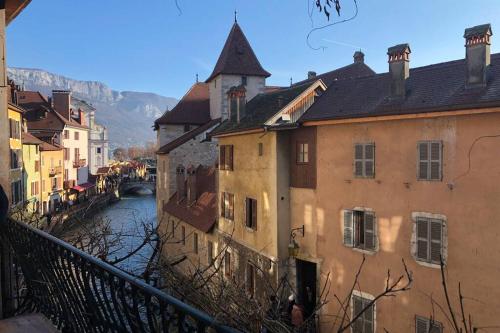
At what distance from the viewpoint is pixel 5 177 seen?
15.7ft

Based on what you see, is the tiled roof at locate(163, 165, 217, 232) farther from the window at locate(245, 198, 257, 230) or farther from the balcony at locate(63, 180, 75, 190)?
the balcony at locate(63, 180, 75, 190)

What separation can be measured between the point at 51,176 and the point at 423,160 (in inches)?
1598

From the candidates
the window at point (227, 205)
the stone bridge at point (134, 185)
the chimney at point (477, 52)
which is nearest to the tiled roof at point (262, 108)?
the window at point (227, 205)

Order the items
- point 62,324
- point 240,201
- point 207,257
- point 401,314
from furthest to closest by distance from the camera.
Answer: point 207,257 → point 240,201 → point 401,314 → point 62,324

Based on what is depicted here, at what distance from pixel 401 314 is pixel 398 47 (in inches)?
335

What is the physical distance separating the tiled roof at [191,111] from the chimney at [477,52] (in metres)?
27.3

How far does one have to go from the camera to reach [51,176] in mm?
44219

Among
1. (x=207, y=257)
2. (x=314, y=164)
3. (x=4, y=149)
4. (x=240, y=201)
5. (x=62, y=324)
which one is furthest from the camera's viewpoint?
(x=207, y=257)

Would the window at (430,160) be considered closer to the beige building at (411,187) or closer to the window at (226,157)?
the beige building at (411,187)

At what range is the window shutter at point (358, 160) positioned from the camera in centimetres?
1424

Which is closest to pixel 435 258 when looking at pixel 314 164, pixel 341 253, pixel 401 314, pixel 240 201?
pixel 401 314

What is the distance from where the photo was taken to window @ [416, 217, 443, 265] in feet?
39.9

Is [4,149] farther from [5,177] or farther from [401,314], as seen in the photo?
[401,314]

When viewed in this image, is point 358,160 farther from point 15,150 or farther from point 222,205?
point 15,150
